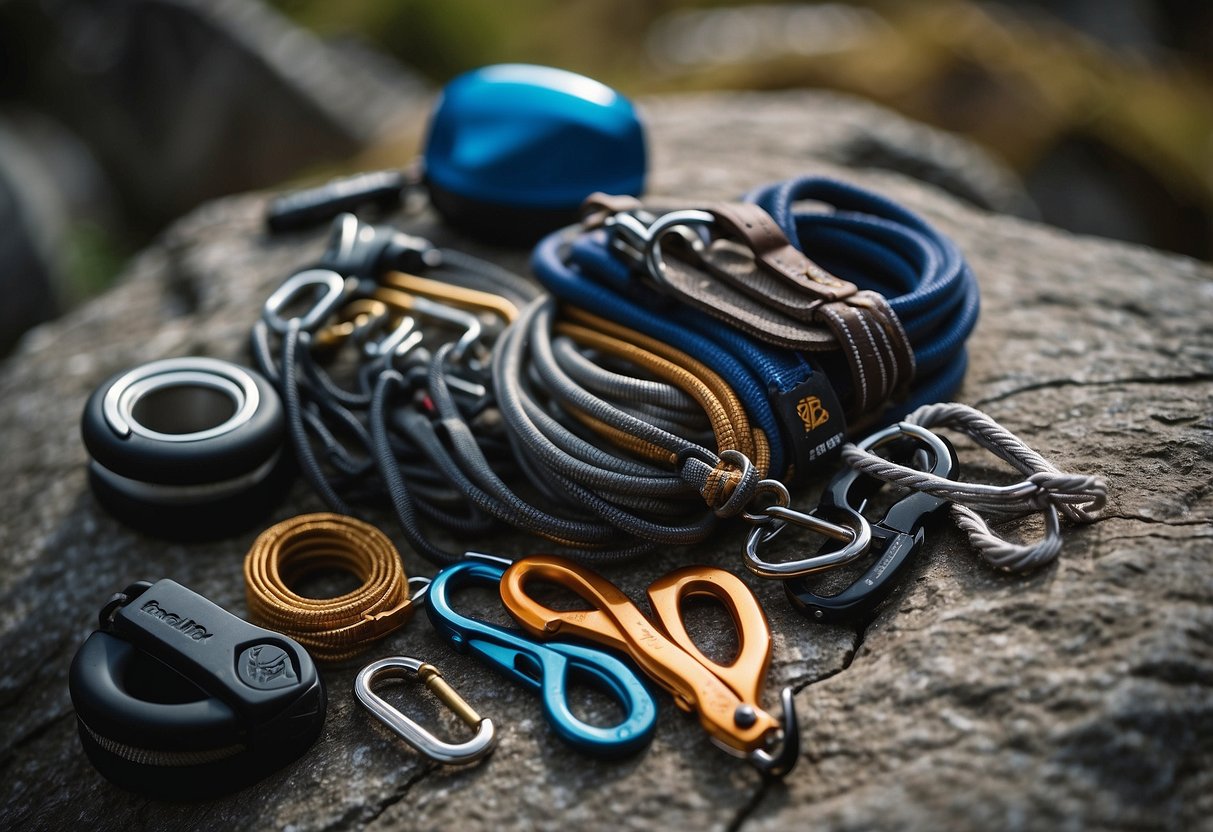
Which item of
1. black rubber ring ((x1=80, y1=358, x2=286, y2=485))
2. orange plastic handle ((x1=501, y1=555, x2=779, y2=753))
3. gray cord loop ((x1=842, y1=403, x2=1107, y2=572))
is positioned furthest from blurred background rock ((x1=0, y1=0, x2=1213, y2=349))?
orange plastic handle ((x1=501, y1=555, x2=779, y2=753))

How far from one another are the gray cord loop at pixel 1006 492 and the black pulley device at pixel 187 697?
106 centimetres

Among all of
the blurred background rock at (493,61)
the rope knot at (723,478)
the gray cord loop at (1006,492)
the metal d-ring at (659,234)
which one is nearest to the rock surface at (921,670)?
the gray cord loop at (1006,492)

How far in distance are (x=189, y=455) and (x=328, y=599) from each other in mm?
404

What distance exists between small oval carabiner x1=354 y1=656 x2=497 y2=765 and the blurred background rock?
279 cm

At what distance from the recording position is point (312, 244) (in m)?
3.21

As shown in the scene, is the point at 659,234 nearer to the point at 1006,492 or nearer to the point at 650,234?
the point at 650,234

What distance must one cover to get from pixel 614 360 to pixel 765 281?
0.36 metres

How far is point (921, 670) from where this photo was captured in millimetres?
1573

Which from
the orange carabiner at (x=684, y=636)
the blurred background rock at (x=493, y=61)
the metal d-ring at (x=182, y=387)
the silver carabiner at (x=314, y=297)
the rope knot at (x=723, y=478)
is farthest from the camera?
the blurred background rock at (x=493, y=61)

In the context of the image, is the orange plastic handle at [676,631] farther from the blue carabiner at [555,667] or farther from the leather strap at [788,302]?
the leather strap at [788,302]

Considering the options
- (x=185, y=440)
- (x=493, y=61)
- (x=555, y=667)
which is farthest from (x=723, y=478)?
(x=493, y=61)

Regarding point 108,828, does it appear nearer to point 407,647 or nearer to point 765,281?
point 407,647

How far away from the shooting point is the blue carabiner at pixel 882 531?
171cm

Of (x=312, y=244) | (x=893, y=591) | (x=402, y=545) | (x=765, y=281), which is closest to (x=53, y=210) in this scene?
(x=312, y=244)
